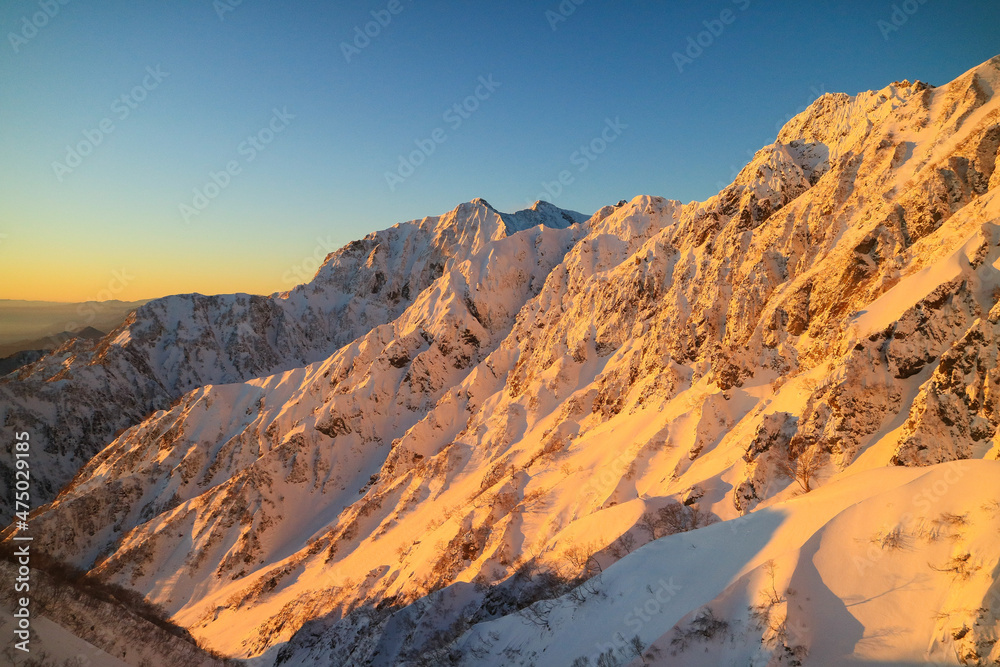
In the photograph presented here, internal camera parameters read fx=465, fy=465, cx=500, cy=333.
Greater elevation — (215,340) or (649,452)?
(215,340)

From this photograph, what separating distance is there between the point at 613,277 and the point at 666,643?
63.0 m

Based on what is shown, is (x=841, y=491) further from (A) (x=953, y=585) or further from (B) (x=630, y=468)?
(B) (x=630, y=468)

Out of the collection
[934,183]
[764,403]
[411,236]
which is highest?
[411,236]

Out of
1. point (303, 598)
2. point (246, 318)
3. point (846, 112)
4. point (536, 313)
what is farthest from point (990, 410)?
point (246, 318)

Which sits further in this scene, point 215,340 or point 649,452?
point 215,340

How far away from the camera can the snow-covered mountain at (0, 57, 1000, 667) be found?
40.1 ft

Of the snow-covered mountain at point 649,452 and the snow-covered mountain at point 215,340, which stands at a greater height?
the snow-covered mountain at point 215,340

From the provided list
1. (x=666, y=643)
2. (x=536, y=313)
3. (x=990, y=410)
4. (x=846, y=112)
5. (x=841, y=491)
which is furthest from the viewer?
(x=536, y=313)

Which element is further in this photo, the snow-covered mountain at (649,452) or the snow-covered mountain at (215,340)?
the snow-covered mountain at (215,340)

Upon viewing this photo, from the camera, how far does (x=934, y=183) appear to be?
101 feet

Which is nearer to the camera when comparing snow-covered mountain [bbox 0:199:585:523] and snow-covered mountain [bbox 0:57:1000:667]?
snow-covered mountain [bbox 0:57:1000:667]

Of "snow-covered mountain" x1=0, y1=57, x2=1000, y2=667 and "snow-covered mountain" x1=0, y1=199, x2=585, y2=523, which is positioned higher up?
"snow-covered mountain" x1=0, y1=199, x2=585, y2=523

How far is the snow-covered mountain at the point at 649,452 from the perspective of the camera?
1223 cm

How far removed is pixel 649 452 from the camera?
3597 centimetres
